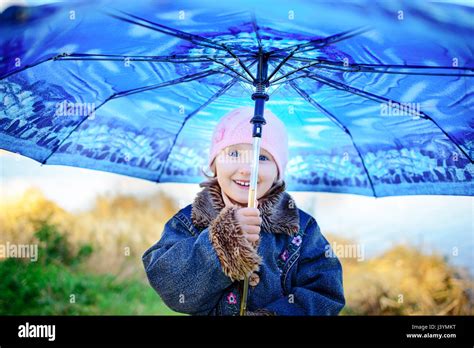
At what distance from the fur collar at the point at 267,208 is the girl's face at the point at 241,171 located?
0.05 metres

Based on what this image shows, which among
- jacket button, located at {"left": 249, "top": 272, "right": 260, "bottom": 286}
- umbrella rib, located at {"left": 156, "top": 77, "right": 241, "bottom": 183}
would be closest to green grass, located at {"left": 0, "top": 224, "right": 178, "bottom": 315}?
umbrella rib, located at {"left": 156, "top": 77, "right": 241, "bottom": 183}

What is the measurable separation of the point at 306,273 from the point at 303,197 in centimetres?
66

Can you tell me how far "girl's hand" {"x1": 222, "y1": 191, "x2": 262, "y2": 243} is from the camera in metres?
3.26

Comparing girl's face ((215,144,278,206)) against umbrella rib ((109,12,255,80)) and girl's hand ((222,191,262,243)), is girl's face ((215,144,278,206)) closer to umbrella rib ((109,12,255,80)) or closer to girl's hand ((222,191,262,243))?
girl's hand ((222,191,262,243))

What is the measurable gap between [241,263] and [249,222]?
18 cm

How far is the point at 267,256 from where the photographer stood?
3383 mm

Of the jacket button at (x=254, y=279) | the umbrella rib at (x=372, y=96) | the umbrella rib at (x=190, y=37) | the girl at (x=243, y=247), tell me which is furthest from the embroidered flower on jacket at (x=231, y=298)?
the umbrella rib at (x=372, y=96)

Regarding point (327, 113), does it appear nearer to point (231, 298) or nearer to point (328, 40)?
point (328, 40)

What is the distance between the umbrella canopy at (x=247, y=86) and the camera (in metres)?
3.43

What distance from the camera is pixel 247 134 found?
3438mm

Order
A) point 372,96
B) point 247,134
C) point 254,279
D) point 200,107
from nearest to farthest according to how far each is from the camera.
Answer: point 254,279
point 247,134
point 372,96
point 200,107

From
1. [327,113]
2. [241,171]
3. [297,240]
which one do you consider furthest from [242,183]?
[327,113]

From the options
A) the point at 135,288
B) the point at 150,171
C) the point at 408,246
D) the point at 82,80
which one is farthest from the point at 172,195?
the point at 408,246
